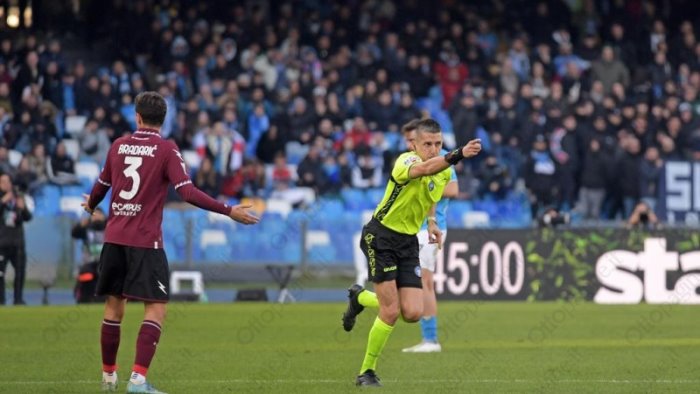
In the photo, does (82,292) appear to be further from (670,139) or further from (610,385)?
(670,139)

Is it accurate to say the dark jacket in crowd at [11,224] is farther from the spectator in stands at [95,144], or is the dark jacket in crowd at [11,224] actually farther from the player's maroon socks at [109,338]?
the player's maroon socks at [109,338]

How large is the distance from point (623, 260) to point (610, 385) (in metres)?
11.3

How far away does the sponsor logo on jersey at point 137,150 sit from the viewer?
1036 cm

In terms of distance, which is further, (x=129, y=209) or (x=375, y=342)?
(x=375, y=342)

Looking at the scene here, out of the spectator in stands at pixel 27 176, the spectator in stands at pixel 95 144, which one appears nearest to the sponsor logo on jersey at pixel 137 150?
the spectator in stands at pixel 27 176

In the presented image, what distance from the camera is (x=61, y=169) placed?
85.6ft

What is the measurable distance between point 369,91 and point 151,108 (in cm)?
1924

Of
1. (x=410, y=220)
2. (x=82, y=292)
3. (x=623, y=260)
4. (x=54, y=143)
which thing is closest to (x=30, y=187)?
(x=54, y=143)

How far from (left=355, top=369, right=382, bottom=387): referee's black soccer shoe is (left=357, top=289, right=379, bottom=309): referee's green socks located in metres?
1.14

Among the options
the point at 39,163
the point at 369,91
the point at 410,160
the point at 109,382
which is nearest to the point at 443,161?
the point at 410,160

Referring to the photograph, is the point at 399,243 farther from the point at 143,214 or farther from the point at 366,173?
the point at 366,173

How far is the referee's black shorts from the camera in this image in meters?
11.6

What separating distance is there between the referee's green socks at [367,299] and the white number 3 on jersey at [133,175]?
2900 millimetres

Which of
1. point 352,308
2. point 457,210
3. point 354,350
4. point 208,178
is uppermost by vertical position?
point 208,178
